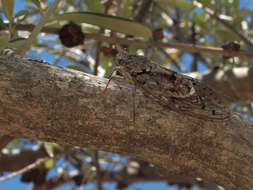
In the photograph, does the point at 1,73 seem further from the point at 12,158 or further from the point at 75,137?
the point at 12,158

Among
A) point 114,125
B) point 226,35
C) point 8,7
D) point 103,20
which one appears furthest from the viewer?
point 226,35

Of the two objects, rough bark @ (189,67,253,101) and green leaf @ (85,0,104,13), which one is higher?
green leaf @ (85,0,104,13)

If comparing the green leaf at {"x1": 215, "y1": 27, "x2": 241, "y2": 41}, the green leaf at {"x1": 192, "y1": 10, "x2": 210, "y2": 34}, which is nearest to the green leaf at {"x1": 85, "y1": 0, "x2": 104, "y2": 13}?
the green leaf at {"x1": 192, "y1": 10, "x2": 210, "y2": 34}

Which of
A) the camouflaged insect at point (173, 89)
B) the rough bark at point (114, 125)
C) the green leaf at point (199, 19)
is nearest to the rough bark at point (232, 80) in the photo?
the green leaf at point (199, 19)

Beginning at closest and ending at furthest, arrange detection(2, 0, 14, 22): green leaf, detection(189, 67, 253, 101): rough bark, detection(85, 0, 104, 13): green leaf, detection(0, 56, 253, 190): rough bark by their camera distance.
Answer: detection(0, 56, 253, 190): rough bark → detection(2, 0, 14, 22): green leaf → detection(85, 0, 104, 13): green leaf → detection(189, 67, 253, 101): rough bark

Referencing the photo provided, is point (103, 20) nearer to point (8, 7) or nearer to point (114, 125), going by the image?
point (8, 7)

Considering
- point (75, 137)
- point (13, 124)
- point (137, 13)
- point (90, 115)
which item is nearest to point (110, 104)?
point (90, 115)

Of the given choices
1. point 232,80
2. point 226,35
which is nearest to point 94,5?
point 226,35

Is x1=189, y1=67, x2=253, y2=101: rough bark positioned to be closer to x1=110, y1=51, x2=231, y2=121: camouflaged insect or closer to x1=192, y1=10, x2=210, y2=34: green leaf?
x1=192, y1=10, x2=210, y2=34: green leaf
